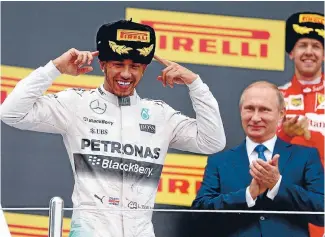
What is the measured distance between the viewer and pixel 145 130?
3.73 meters

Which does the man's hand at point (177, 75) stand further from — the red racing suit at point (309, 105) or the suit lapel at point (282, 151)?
the red racing suit at point (309, 105)

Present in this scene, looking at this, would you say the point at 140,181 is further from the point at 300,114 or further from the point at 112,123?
the point at 300,114

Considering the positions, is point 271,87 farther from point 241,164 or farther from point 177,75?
point 177,75

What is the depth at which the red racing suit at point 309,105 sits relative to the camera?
14.7 feet

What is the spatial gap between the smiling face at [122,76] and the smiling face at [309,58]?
1.10 metres

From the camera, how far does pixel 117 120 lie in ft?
12.1

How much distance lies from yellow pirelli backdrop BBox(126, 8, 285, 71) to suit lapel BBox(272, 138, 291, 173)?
473 mm

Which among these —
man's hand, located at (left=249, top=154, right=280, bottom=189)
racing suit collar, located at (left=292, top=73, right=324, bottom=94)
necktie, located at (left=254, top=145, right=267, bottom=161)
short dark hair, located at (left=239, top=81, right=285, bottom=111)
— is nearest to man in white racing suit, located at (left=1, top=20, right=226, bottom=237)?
man's hand, located at (left=249, top=154, right=280, bottom=189)

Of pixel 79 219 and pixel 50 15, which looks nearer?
pixel 79 219

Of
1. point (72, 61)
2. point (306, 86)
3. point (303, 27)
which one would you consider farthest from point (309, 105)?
point (72, 61)

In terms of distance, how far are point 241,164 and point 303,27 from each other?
0.80 meters

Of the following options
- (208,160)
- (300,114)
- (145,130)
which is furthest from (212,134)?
(300,114)

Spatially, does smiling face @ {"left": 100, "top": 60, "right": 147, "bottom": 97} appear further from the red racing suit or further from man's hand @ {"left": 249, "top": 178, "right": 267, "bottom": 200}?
the red racing suit

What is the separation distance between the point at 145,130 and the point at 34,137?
2.47 ft
